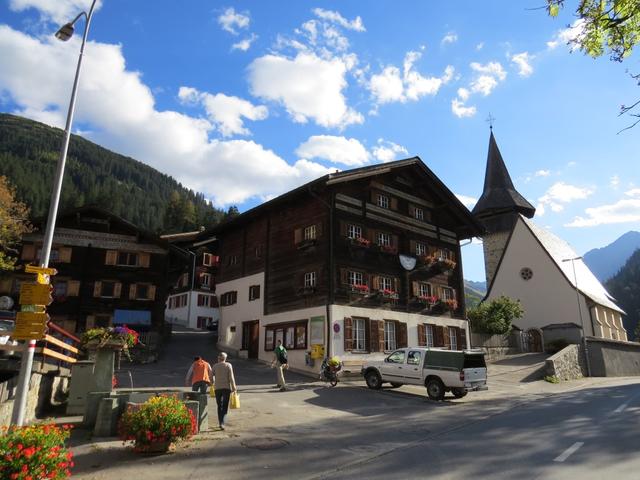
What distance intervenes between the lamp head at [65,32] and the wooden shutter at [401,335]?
21.9 metres

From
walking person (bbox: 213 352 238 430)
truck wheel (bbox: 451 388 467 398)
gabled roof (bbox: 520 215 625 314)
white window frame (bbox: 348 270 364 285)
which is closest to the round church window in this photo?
gabled roof (bbox: 520 215 625 314)

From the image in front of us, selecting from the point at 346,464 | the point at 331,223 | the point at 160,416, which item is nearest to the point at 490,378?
the point at 331,223

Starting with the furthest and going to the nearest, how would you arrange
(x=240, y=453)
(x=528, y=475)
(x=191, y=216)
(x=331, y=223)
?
(x=191, y=216) → (x=331, y=223) → (x=240, y=453) → (x=528, y=475)

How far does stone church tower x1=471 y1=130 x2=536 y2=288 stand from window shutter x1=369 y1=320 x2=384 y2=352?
118ft

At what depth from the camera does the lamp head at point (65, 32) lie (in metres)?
10.7

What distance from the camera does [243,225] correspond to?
111 ft

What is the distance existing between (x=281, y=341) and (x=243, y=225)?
398 inches

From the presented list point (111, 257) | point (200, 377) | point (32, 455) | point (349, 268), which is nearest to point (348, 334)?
point (349, 268)

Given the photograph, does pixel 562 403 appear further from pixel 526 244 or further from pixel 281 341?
pixel 526 244

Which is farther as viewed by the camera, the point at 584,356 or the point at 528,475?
the point at 584,356

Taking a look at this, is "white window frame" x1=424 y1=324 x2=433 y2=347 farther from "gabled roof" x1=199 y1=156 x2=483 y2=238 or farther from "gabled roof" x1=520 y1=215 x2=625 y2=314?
"gabled roof" x1=520 y1=215 x2=625 y2=314

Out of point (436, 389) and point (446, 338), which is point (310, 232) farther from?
point (436, 389)

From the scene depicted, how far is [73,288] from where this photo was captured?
3278 cm

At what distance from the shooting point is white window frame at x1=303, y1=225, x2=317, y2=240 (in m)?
27.1
